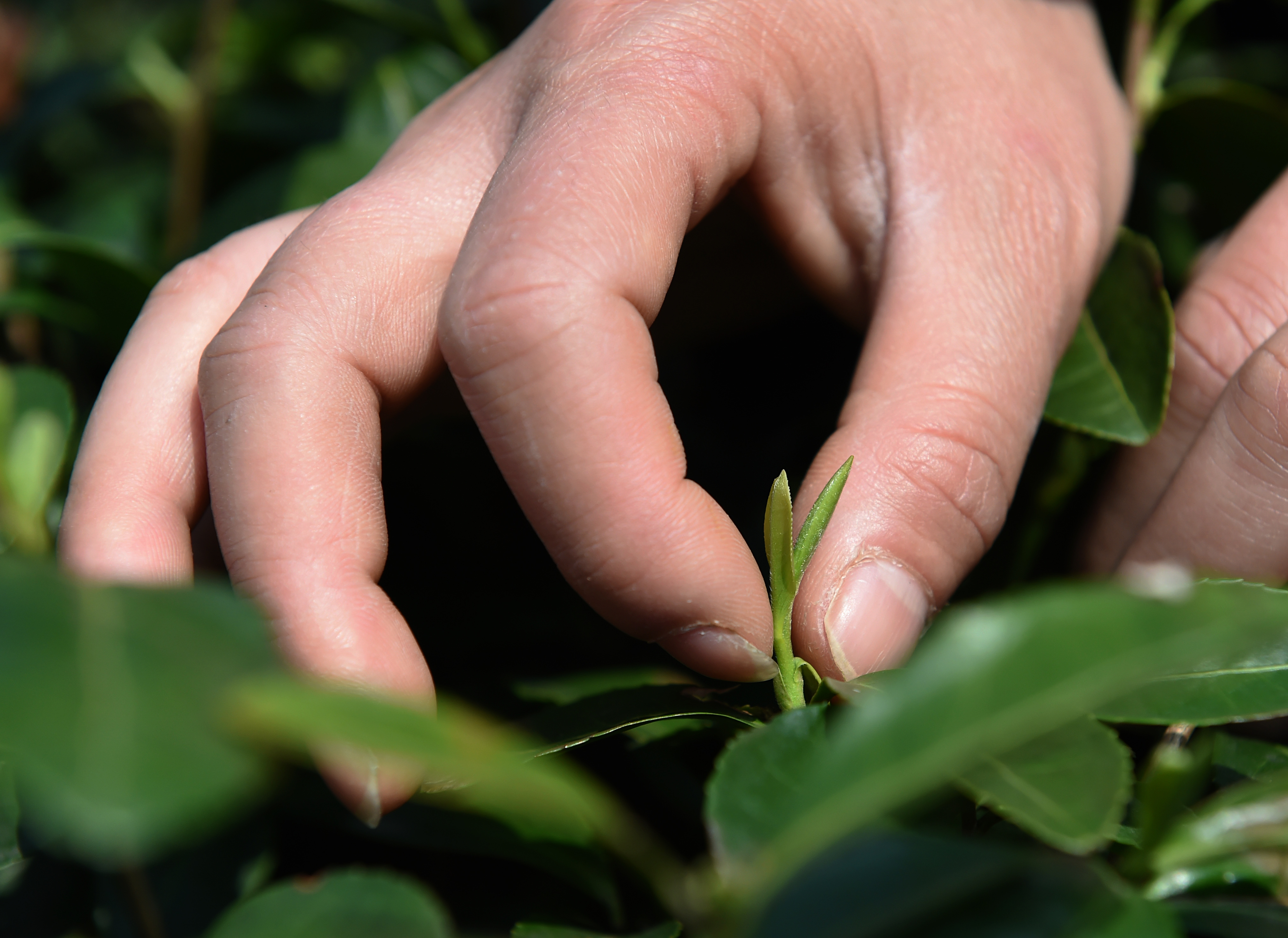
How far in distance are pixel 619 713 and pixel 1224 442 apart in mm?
635

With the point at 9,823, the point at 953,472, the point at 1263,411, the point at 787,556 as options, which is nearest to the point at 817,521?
the point at 787,556

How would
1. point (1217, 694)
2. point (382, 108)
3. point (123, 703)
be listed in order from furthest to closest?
point (382, 108) → point (1217, 694) → point (123, 703)

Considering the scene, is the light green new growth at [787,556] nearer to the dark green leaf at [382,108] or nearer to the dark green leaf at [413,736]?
the dark green leaf at [413,736]

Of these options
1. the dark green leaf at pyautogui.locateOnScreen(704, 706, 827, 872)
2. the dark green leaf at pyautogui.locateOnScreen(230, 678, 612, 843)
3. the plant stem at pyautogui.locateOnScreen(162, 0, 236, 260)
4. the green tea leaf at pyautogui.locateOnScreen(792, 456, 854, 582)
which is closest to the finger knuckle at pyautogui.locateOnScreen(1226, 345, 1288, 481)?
the green tea leaf at pyautogui.locateOnScreen(792, 456, 854, 582)

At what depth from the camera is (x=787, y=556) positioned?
616 millimetres

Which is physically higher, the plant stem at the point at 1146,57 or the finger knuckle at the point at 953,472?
the plant stem at the point at 1146,57

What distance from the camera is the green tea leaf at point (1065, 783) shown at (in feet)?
1.34

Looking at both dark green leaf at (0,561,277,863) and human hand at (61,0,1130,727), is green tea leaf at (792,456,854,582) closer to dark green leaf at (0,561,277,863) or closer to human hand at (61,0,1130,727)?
human hand at (61,0,1130,727)

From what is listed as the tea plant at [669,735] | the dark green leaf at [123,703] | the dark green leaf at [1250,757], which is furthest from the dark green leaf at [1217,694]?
the dark green leaf at [123,703]

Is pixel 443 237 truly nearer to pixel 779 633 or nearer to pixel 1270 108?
pixel 779 633

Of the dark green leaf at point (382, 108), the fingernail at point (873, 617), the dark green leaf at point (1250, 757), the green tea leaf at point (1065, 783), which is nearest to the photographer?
the green tea leaf at point (1065, 783)

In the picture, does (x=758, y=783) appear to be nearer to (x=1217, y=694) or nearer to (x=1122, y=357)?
(x=1217, y=694)

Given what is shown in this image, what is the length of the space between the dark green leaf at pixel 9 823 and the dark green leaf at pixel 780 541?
1.85 ft

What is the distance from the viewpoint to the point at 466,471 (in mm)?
1244
